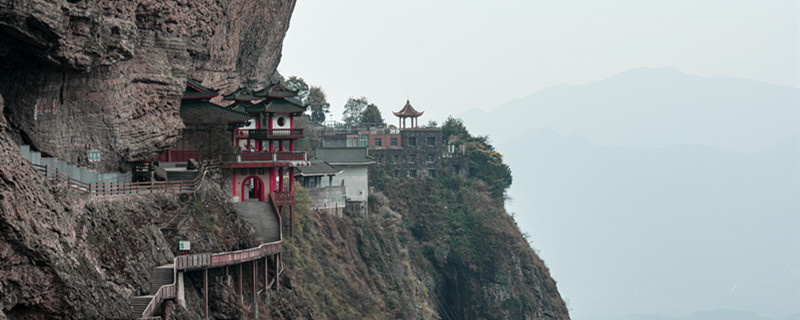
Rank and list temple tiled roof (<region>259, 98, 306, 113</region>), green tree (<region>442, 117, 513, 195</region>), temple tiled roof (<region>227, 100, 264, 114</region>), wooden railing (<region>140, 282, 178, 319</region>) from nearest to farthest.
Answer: wooden railing (<region>140, 282, 178, 319</region>)
temple tiled roof (<region>227, 100, 264, 114</region>)
temple tiled roof (<region>259, 98, 306, 113</region>)
green tree (<region>442, 117, 513, 195</region>)

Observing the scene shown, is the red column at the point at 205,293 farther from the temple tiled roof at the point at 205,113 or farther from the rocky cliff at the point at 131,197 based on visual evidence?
the temple tiled roof at the point at 205,113

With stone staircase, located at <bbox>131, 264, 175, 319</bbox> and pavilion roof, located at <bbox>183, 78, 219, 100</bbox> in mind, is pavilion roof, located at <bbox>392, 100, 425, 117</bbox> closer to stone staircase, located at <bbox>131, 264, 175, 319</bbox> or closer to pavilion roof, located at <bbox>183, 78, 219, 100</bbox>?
pavilion roof, located at <bbox>183, 78, 219, 100</bbox>

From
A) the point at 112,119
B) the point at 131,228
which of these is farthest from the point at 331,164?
the point at 131,228

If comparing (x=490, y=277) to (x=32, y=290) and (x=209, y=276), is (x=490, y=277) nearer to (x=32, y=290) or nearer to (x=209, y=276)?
(x=209, y=276)

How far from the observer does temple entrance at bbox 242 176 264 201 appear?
1992 inches

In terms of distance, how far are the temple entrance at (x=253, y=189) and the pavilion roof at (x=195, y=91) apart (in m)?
4.90

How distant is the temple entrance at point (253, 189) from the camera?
166ft

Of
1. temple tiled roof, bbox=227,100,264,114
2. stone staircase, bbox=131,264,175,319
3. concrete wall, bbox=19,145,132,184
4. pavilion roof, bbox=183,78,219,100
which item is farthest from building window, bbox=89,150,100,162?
temple tiled roof, bbox=227,100,264,114

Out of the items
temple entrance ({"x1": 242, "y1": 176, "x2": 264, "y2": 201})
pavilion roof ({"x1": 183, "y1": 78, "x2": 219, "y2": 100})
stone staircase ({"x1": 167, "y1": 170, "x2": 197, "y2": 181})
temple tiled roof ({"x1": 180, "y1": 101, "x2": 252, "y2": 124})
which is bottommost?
temple entrance ({"x1": 242, "y1": 176, "x2": 264, "y2": 201})

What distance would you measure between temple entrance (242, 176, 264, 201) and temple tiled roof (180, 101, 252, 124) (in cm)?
335

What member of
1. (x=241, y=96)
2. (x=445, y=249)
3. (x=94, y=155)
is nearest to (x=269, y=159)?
(x=241, y=96)

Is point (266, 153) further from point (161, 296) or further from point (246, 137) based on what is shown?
point (161, 296)

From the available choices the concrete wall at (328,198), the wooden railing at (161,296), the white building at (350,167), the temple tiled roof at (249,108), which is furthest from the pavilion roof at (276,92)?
the white building at (350,167)

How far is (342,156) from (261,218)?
27589 mm
